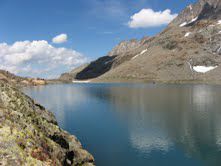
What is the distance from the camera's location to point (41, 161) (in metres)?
16.3

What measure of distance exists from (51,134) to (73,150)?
722cm

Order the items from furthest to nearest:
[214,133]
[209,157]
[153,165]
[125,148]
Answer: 1. [214,133]
2. [125,148]
3. [209,157]
4. [153,165]

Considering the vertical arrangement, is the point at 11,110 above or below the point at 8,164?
above

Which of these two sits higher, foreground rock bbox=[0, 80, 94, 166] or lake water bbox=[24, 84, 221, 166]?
foreground rock bbox=[0, 80, 94, 166]

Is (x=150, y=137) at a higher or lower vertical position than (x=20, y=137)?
lower

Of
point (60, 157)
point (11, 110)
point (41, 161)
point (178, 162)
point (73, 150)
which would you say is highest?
point (11, 110)

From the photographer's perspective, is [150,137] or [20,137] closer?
[20,137]

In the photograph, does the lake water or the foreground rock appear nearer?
the foreground rock

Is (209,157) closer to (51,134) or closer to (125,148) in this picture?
(125,148)

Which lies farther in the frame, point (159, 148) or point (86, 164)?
point (159, 148)

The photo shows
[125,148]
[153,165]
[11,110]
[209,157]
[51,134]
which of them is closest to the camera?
[11,110]

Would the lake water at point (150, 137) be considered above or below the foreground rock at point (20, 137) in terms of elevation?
below

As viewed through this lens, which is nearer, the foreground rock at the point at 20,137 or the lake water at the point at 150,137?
the foreground rock at the point at 20,137

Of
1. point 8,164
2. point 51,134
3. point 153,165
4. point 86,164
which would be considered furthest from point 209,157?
point 8,164
